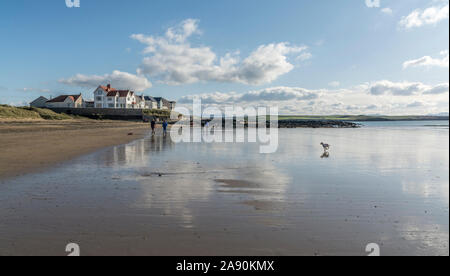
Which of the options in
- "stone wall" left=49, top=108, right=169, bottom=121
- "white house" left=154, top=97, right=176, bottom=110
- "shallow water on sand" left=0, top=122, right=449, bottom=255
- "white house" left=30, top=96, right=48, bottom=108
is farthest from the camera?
"white house" left=154, top=97, right=176, bottom=110

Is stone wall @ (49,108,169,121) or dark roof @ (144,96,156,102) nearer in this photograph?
stone wall @ (49,108,169,121)

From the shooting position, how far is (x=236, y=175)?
10641 millimetres

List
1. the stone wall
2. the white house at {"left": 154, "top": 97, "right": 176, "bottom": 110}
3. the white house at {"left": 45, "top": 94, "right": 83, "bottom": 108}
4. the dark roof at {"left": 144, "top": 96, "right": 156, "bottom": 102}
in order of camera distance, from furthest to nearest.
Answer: the white house at {"left": 154, "top": 97, "right": 176, "bottom": 110} < the dark roof at {"left": 144, "top": 96, "right": 156, "bottom": 102} < the white house at {"left": 45, "top": 94, "right": 83, "bottom": 108} < the stone wall

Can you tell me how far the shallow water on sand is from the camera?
4.52 m

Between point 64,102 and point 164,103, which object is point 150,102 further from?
point 64,102

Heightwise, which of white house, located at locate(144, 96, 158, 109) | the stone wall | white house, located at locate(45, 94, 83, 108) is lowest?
the stone wall

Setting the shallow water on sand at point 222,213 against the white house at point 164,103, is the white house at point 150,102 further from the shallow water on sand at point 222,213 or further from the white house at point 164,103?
the shallow water on sand at point 222,213

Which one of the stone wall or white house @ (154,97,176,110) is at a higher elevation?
white house @ (154,97,176,110)

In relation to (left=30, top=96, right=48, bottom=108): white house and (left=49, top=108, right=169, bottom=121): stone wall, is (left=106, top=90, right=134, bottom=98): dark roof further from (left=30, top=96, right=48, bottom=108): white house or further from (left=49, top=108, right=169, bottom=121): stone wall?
(left=30, top=96, right=48, bottom=108): white house

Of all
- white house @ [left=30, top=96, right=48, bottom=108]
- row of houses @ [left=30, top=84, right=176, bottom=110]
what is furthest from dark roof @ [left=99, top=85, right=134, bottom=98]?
white house @ [left=30, top=96, right=48, bottom=108]

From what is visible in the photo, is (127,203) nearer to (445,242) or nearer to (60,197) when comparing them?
(60,197)

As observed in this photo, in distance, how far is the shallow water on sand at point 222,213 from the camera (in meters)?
4.52

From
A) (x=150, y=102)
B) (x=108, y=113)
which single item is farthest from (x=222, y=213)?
(x=150, y=102)

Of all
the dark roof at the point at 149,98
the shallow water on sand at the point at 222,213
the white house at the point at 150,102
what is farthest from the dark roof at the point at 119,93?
the shallow water on sand at the point at 222,213
